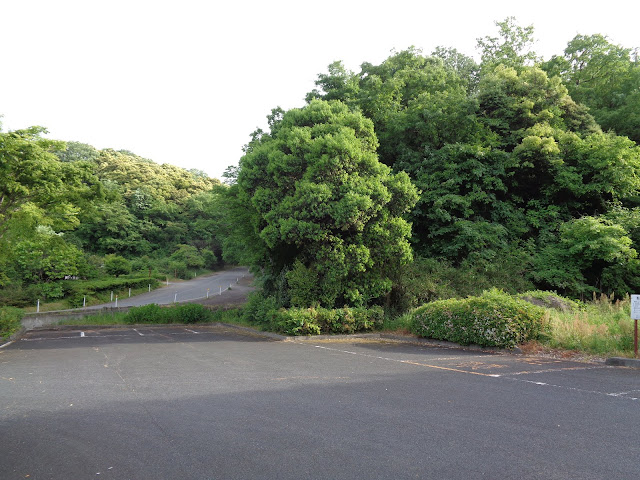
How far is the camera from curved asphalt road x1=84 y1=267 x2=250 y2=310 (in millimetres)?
33594

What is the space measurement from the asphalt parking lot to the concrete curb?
32 centimetres

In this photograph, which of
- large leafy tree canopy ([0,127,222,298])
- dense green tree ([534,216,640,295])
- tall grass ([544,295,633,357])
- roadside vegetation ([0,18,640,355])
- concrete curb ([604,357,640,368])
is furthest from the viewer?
large leafy tree canopy ([0,127,222,298])

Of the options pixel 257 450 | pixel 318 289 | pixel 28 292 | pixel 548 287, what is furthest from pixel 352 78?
pixel 28 292

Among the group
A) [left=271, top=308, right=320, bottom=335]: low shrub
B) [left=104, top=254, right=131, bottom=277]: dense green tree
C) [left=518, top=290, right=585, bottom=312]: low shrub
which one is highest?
[left=104, top=254, right=131, bottom=277]: dense green tree

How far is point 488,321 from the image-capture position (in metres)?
10.6

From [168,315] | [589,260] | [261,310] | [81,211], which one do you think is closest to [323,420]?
[261,310]

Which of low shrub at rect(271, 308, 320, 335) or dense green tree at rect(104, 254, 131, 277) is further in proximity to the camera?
dense green tree at rect(104, 254, 131, 277)

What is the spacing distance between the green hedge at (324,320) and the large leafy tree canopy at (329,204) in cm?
65

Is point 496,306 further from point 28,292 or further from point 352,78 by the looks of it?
point 28,292

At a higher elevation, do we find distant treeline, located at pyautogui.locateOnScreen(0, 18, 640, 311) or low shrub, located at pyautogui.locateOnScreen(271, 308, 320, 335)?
distant treeline, located at pyautogui.locateOnScreen(0, 18, 640, 311)

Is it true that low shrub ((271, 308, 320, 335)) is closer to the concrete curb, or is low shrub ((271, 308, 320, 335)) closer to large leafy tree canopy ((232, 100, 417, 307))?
large leafy tree canopy ((232, 100, 417, 307))

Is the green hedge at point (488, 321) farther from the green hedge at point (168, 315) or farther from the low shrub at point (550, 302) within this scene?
the green hedge at point (168, 315)

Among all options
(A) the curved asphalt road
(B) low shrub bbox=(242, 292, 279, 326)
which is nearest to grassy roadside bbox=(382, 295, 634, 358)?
(B) low shrub bbox=(242, 292, 279, 326)

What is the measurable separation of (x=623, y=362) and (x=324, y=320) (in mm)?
8480
